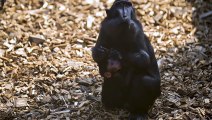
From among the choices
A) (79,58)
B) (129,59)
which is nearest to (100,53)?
(129,59)

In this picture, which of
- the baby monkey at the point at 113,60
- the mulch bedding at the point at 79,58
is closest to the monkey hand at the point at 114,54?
the baby monkey at the point at 113,60

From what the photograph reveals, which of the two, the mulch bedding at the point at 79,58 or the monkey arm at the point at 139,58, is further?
the mulch bedding at the point at 79,58

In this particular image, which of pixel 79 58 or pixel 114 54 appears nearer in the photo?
pixel 114 54

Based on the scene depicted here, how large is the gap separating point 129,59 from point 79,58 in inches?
67.2

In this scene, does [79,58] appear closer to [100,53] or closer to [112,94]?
[112,94]

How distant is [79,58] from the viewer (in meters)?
6.28

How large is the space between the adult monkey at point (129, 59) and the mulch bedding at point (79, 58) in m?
0.35

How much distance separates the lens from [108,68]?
4.63 meters

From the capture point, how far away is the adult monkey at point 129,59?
15.1 ft

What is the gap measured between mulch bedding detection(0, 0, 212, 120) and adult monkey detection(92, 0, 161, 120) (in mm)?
351

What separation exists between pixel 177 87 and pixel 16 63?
1.98 meters

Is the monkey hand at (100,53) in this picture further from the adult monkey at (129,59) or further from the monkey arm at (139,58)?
the monkey arm at (139,58)

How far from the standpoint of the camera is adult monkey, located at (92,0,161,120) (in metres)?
4.59

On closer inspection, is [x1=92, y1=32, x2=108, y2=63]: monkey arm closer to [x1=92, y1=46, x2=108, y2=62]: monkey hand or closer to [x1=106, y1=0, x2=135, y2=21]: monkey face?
[x1=92, y1=46, x2=108, y2=62]: monkey hand
